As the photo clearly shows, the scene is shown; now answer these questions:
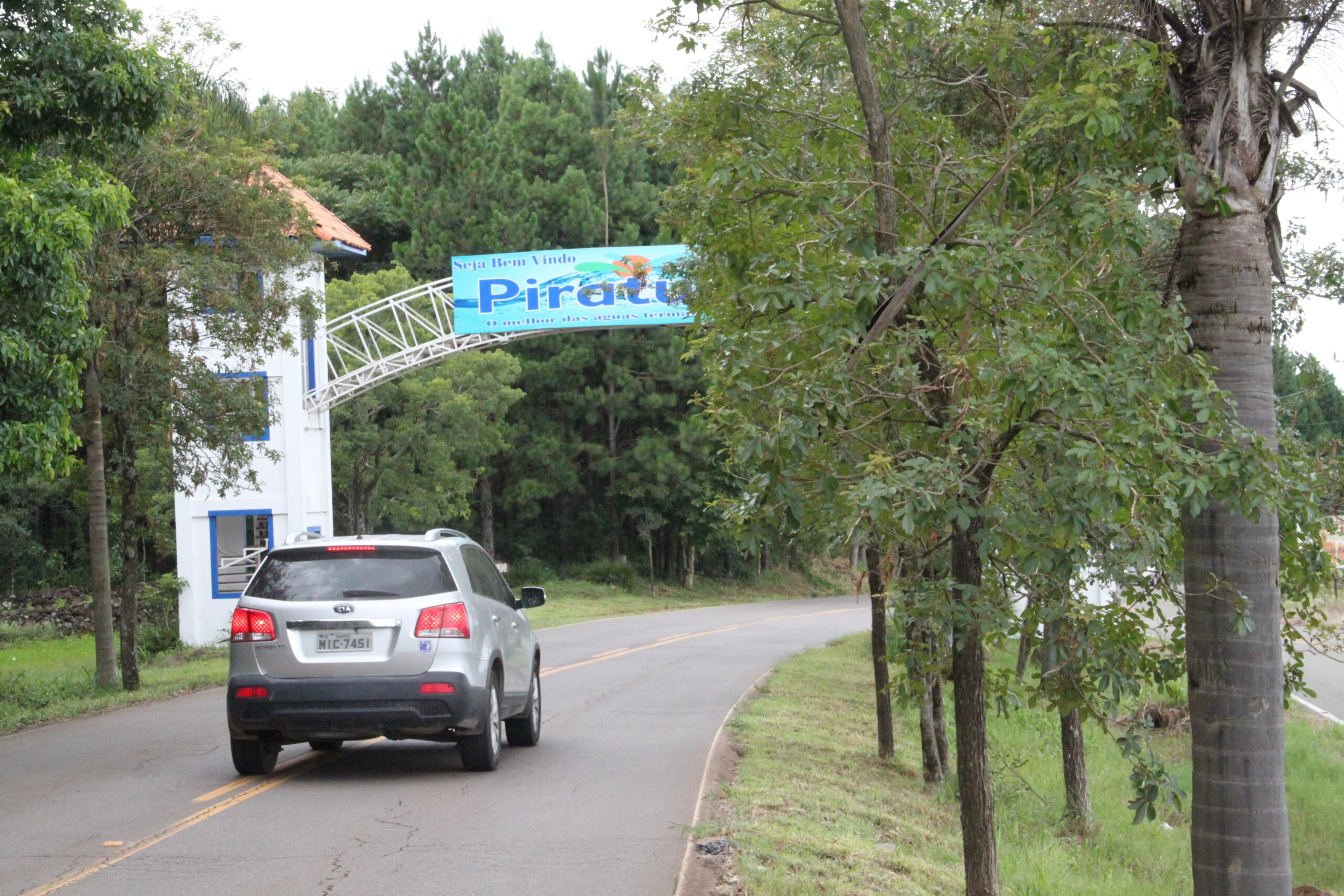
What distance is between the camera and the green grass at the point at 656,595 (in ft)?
119

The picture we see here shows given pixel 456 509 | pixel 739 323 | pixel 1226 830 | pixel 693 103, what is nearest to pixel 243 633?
pixel 739 323

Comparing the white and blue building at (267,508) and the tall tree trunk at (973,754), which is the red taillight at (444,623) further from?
the white and blue building at (267,508)

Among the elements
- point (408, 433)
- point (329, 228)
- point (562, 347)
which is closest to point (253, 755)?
point (329, 228)

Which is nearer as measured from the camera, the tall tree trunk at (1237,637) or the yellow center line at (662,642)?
the tall tree trunk at (1237,637)

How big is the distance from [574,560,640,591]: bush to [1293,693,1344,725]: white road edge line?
2602 cm

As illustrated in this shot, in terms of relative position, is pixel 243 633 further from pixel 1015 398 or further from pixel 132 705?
pixel 132 705

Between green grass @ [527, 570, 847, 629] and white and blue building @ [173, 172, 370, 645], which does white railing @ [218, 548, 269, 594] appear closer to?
white and blue building @ [173, 172, 370, 645]

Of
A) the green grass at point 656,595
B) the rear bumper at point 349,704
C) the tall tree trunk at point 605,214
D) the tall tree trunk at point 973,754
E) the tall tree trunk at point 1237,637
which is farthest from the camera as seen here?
the tall tree trunk at point 605,214

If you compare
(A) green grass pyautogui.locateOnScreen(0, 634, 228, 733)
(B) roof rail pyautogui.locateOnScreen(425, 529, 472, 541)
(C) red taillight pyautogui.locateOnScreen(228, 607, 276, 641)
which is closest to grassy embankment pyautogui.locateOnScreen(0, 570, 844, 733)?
(A) green grass pyautogui.locateOnScreen(0, 634, 228, 733)

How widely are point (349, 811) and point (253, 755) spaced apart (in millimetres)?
1614

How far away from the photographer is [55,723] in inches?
547

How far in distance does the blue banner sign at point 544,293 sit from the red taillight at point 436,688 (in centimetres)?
2035

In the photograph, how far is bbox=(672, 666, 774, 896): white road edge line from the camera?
687cm

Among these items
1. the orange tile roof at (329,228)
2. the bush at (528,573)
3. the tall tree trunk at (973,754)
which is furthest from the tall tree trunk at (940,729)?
the bush at (528,573)
